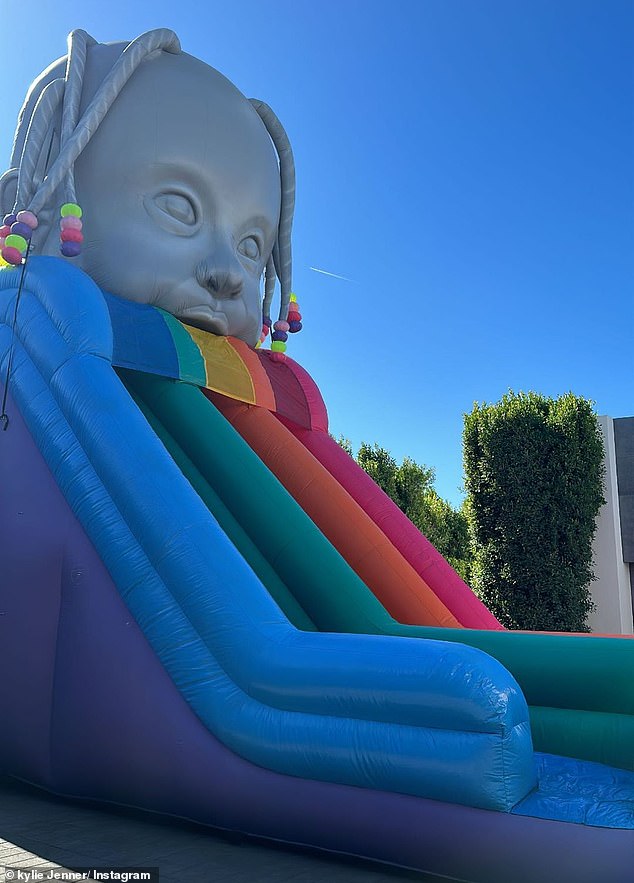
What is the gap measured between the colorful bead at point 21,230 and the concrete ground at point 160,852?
293cm

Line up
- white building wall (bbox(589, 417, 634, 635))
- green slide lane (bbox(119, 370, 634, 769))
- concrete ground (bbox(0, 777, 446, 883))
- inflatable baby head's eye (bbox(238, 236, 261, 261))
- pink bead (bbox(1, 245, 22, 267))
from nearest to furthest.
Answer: concrete ground (bbox(0, 777, 446, 883)), green slide lane (bbox(119, 370, 634, 769)), pink bead (bbox(1, 245, 22, 267)), inflatable baby head's eye (bbox(238, 236, 261, 261)), white building wall (bbox(589, 417, 634, 635))

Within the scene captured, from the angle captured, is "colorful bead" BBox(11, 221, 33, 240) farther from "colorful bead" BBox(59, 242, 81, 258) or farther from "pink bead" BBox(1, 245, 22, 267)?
"colorful bead" BBox(59, 242, 81, 258)

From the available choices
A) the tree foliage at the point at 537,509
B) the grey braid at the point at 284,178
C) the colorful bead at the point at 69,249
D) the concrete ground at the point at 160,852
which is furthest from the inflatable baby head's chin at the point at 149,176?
the tree foliage at the point at 537,509

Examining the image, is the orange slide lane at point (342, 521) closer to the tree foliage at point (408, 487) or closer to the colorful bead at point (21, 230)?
the colorful bead at point (21, 230)

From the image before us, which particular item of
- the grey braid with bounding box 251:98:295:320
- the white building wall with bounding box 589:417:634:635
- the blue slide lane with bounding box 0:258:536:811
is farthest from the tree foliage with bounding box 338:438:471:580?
the blue slide lane with bounding box 0:258:536:811

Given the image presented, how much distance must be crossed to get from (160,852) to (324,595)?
4.62 feet

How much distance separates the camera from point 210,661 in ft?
9.71

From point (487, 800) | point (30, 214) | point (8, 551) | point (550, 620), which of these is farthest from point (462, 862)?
point (550, 620)

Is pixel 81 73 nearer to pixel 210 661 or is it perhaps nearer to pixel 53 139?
pixel 53 139

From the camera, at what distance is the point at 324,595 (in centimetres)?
378

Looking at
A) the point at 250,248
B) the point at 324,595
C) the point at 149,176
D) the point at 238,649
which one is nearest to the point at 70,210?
the point at 149,176

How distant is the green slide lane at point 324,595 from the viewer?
3.18m

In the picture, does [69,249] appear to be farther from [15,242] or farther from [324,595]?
[324,595]

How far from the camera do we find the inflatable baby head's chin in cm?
458
